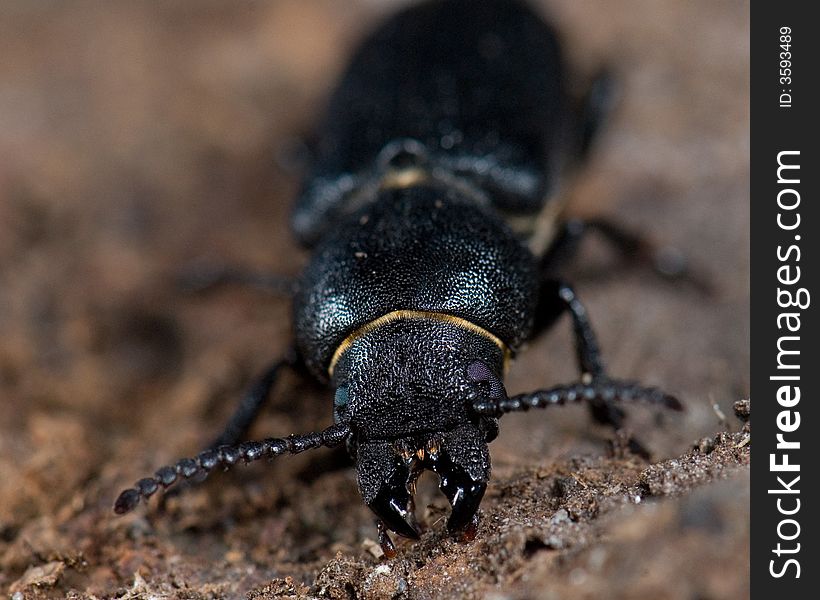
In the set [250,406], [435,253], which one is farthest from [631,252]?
[250,406]

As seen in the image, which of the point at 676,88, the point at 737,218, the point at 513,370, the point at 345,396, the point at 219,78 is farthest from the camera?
the point at 219,78

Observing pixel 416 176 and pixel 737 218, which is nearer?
pixel 416 176

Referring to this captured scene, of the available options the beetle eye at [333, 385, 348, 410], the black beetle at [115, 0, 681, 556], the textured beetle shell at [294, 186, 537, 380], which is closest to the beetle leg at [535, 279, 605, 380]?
the black beetle at [115, 0, 681, 556]

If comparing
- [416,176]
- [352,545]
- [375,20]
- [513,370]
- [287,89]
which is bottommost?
[352,545]

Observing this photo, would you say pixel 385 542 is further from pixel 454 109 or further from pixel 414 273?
pixel 454 109

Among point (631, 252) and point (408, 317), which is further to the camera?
point (631, 252)
